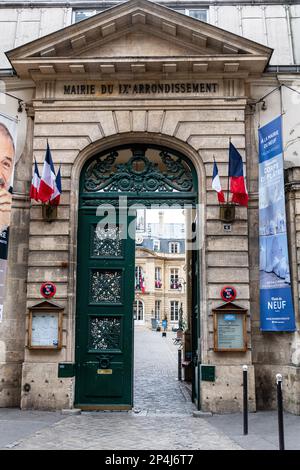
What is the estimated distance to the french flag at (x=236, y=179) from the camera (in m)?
10.7

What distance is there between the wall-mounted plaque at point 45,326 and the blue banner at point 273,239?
4.23 m

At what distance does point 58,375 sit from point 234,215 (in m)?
4.92

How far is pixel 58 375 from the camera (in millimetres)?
10586

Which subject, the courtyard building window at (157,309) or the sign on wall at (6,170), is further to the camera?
the courtyard building window at (157,309)

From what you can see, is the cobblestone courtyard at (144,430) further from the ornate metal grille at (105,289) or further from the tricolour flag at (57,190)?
the tricolour flag at (57,190)

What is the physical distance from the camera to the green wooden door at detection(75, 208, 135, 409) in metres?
11.0

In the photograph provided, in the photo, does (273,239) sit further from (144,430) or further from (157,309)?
(157,309)

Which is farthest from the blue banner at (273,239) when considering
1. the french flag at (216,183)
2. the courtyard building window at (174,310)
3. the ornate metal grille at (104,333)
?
the courtyard building window at (174,310)

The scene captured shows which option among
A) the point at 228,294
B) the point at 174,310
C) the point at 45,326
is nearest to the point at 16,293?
the point at 45,326

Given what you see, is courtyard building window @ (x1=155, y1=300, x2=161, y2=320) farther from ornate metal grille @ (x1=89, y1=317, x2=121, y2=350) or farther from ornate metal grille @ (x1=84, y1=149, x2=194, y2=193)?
ornate metal grille @ (x1=89, y1=317, x2=121, y2=350)

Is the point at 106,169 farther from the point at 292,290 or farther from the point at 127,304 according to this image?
the point at 292,290

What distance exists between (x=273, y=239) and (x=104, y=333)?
4.07m

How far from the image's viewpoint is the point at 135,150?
12.1 meters

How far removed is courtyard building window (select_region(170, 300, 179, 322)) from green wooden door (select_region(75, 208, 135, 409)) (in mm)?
60120
